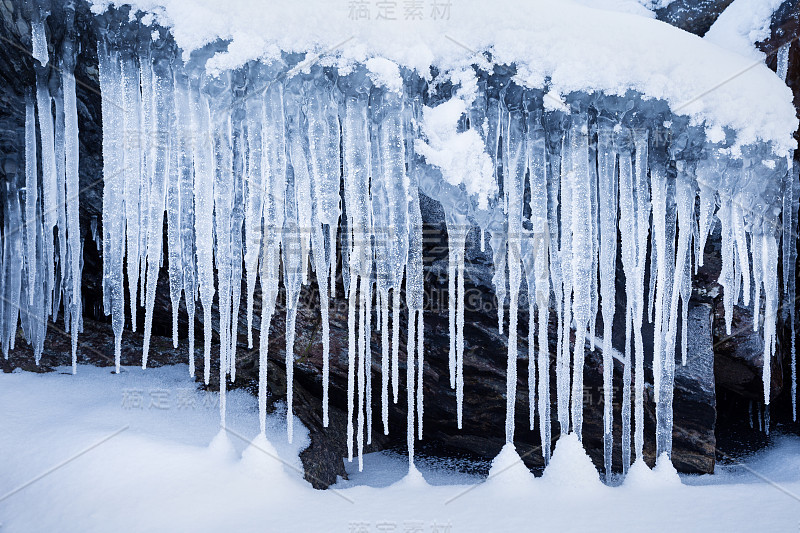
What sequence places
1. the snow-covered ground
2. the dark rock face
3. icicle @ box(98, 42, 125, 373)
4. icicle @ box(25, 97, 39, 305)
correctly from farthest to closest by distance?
1. the dark rock face
2. icicle @ box(25, 97, 39, 305)
3. icicle @ box(98, 42, 125, 373)
4. the snow-covered ground

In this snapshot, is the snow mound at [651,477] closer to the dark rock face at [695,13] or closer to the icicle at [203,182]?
the icicle at [203,182]

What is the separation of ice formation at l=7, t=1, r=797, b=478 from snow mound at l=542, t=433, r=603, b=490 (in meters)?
0.18

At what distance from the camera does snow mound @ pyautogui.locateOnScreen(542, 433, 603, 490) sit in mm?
3445

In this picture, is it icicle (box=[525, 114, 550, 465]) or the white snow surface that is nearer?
the white snow surface

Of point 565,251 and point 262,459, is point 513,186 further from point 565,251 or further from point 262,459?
point 262,459

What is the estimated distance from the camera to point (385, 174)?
132 inches

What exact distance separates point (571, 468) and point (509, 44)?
2.49 metres

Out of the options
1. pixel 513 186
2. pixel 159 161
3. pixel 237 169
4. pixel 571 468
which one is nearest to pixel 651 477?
pixel 571 468

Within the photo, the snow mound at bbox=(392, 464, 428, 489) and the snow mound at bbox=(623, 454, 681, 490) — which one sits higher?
the snow mound at bbox=(623, 454, 681, 490)

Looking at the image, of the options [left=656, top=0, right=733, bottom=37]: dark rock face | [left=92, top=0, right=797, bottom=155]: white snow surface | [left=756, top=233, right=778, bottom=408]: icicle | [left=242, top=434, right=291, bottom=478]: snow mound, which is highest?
[left=656, top=0, right=733, bottom=37]: dark rock face

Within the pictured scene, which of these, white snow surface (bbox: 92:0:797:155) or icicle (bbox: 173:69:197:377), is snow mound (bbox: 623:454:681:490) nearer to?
white snow surface (bbox: 92:0:797:155)

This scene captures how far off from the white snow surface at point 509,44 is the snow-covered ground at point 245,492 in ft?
7.01

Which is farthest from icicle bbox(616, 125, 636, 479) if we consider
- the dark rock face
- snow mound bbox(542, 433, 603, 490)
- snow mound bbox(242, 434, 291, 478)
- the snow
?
snow mound bbox(242, 434, 291, 478)

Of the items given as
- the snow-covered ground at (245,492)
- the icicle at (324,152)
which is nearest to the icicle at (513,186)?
the snow-covered ground at (245,492)
